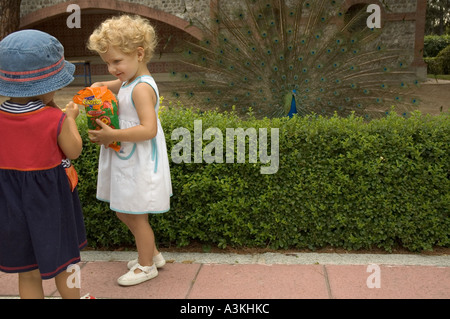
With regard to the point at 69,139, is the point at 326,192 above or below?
below

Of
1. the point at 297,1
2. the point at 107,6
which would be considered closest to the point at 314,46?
the point at 297,1

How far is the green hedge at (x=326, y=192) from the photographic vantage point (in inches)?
136

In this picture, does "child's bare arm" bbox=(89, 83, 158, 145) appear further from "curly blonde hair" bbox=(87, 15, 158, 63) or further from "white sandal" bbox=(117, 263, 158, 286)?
"white sandal" bbox=(117, 263, 158, 286)

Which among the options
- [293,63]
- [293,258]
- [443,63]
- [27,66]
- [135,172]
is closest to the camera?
[27,66]

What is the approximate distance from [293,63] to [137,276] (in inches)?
160

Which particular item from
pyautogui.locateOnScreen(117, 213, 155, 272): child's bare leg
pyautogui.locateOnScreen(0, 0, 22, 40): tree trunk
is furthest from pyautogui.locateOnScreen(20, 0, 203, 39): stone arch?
pyautogui.locateOnScreen(117, 213, 155, 272): child's bare leg

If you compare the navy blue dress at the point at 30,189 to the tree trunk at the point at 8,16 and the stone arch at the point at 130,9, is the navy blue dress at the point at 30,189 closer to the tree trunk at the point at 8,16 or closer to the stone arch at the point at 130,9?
the tree trunk at the point at 8,16

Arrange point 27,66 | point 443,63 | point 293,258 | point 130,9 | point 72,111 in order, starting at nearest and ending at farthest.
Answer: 1. point 27,66
2. point 72,111
3. point 293,258
4. point 130,9
5. point 443,63

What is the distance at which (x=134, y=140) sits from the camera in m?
2.61

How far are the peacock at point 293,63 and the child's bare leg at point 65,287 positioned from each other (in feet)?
12.8

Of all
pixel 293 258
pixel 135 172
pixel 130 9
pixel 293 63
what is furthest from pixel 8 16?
pixel 293 258

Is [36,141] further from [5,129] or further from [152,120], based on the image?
[152,120]

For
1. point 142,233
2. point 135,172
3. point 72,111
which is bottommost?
point 142,233
